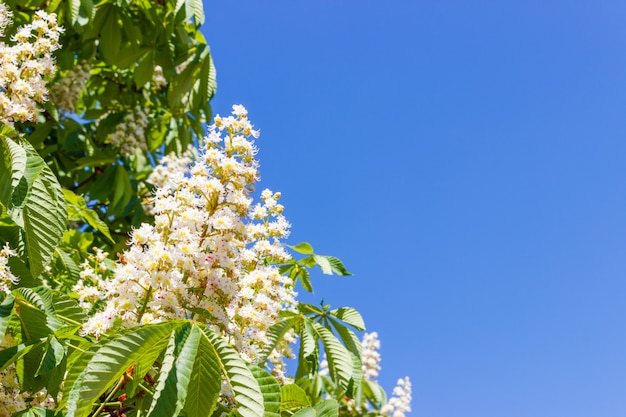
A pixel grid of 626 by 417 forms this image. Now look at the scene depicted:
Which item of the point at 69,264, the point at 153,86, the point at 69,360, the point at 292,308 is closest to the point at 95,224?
the point at 69,264

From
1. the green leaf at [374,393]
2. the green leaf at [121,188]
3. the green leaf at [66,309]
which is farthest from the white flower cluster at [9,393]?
the green leaf at [374,393]

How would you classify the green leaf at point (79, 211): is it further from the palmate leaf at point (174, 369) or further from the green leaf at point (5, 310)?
the palmate leaf at point (174, 369)

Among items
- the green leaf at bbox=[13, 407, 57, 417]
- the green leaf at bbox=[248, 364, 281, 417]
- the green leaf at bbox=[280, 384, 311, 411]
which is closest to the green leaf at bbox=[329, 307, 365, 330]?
A: the green leaf at bbox=[280, 384, 311, 411]

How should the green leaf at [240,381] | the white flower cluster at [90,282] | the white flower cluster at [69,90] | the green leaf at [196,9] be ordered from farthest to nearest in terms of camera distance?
1. the white flower cluster at [69,90]
2. the green leaf at [196,9]
3. the white flower cluster at [90,282]
4. the green leaf at [240,381]

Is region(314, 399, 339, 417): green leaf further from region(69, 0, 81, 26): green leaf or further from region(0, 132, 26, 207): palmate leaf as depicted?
region(69, 0, 81, 26): green leaf

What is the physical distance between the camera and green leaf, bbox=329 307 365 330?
2188 millimetres

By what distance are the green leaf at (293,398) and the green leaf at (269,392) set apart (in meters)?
0.27

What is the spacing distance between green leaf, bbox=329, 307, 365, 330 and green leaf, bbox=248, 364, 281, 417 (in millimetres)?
923

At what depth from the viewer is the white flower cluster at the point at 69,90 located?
14.4ft

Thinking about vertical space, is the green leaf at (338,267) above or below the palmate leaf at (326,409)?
above

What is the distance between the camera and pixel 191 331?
121cm

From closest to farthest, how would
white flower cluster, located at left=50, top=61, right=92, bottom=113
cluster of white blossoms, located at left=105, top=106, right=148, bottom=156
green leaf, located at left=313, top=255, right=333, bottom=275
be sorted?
green leaf, located at left=313, top=255, right=333, bottom=275 < white flower cluster, located at left=50, top=61, right=92, bottom=113 < cluster of white blossoms, located at left=105, top=106, right=148, bottom=156

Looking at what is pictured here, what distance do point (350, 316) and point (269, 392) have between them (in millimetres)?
976

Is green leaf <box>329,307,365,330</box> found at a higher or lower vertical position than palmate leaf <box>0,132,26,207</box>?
higher
